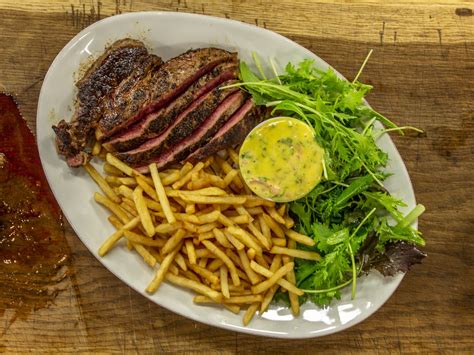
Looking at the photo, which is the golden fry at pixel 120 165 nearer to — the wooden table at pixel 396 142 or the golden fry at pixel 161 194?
the golden fry at pixel 161 194

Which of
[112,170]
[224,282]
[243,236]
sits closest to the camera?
[243,236]

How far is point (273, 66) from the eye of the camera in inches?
128

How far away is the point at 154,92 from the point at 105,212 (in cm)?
84

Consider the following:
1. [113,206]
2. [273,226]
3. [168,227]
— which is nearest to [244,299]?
[273,226]

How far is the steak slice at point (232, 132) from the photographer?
10.3ft

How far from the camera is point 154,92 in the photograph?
3.08 m

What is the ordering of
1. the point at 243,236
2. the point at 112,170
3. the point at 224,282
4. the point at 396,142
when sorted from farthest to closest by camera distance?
the point at 396,142 < the point at 112,170 < the point at 224,282 < the point at 243,236

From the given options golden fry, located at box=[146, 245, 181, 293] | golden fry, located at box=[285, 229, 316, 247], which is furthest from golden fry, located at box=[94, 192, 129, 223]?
golden fry, located at box=[285, 229, 316, 247]

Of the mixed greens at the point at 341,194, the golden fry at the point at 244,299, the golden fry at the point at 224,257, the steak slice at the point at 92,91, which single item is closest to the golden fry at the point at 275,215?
the mixed greens at the point at 341,194

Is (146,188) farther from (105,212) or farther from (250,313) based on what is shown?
(250,313)

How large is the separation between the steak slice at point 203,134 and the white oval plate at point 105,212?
0.35 m

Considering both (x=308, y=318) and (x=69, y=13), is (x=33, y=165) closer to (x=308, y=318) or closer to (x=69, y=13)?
(x=69, y=13)

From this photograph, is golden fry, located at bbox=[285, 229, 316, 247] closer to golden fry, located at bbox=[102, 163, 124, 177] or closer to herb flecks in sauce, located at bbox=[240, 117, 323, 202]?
herb flecks in sauce, located at bbox=[240, 117, 323, 202]

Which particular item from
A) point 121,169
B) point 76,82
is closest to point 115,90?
point 76,82
